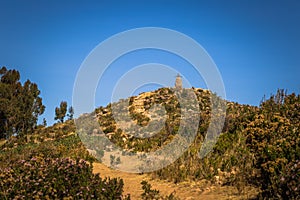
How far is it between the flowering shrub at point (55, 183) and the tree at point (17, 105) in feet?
99.2

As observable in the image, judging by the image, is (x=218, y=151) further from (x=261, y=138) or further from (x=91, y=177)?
(x=91, y=177)

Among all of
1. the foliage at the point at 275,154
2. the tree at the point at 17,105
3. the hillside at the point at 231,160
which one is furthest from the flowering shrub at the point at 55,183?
the tree at the point at 17,105

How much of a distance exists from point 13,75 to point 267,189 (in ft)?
122

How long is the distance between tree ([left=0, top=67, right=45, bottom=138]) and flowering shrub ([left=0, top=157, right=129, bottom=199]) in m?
30.2

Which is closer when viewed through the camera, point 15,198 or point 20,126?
point 15,198

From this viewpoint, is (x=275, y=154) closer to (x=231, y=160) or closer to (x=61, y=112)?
(x=231, y=160)

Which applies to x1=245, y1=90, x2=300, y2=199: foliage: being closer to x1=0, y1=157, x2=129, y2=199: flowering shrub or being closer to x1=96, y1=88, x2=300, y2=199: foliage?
x1=96, y1=88, x2=300, y2=199: foliage

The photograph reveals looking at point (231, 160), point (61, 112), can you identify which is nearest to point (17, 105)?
point (61, 112)

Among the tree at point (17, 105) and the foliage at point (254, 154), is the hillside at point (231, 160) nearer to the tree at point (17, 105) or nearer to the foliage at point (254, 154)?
the foliage at point (254, 154)

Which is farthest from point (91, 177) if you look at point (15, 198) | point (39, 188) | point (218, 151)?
point (218, 151)

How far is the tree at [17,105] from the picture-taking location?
35.5 m

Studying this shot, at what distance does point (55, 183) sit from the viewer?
5809 millimetres

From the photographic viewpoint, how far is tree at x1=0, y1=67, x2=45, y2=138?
3550cm

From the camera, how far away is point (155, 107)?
31.4 metres
